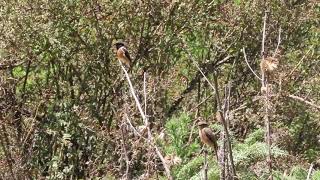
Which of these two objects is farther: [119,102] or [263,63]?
[119,102]

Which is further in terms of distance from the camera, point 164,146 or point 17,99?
point 17,99

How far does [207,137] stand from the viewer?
3.08 meters

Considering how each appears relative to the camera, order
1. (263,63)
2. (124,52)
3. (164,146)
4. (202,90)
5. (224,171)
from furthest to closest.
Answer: (202,90), (164,146), (124,52), (263,63), (224,171)

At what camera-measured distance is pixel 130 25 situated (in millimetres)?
7516

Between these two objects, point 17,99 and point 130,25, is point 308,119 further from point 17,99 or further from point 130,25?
point 17,99

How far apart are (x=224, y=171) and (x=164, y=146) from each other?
2.90 m

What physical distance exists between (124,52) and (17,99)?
2602 mm

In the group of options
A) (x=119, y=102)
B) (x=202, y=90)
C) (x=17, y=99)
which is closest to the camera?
(x=119, y=102)

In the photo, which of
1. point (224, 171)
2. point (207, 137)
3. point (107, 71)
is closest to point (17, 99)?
point (107, 71)

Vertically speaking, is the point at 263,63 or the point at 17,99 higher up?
the point at 17,99

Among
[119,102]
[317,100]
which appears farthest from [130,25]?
[317,100]

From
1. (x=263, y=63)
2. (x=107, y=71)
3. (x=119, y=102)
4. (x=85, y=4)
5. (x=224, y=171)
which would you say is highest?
(x=85, y=4)

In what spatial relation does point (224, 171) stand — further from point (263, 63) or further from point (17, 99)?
point (17, 99)

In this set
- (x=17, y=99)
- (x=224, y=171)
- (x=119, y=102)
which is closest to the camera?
(x=224, y=171)
